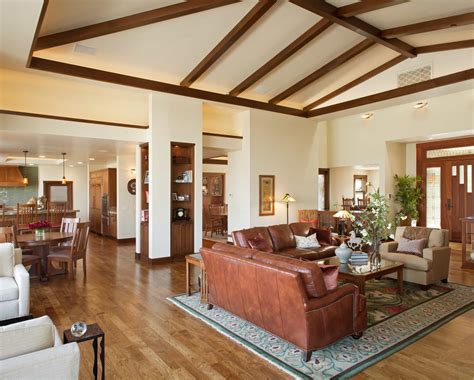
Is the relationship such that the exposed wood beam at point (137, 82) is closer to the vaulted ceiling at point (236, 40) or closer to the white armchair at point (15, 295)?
the vaulted ceiling at point (236, 40)

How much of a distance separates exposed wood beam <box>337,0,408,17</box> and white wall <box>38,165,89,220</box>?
1112 centimetres

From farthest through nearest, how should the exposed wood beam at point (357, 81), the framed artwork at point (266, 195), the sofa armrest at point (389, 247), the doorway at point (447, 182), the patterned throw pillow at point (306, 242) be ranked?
1. the doorway at point (447, 182)
2. the framed artwork at point (266, 195)
3. the exposed wood beam at point (357, 81)
4. the patterned throw pillow at point (306, 242)
5. the sofa armrest at point (389, 247)

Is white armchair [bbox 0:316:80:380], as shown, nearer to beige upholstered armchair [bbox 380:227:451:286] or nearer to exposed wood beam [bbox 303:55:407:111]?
beige upholstered armchair [bbox 380:227:451:286]

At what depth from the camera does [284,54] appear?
22.3 ft

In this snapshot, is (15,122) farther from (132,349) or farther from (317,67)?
(317,67)

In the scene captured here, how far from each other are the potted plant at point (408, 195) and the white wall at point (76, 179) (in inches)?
444

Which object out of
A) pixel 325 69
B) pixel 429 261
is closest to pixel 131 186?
pixel 325 69

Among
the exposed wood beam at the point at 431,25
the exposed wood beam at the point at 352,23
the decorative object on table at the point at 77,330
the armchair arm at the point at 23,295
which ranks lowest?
the armchair arm at the point at 23,295

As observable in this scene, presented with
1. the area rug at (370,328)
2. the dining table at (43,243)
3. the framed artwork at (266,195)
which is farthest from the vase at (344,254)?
the dining table at (43,243)

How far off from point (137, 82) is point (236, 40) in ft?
6.72

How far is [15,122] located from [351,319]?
605cm

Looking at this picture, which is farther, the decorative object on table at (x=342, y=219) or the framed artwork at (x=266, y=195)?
the framed artwork at (x=266, y=195)

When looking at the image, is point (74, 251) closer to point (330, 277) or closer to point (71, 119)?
point (71, 119)

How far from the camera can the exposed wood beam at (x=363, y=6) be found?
15.7ft
